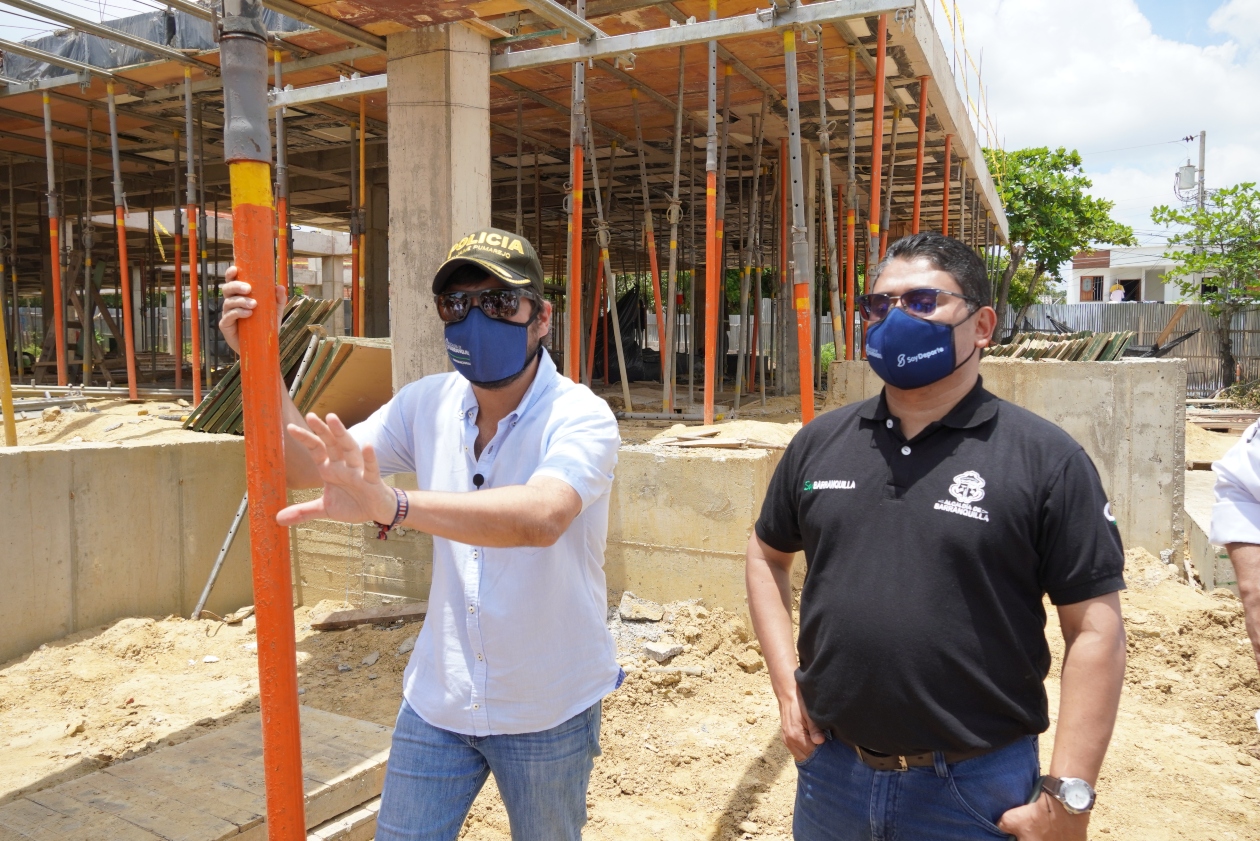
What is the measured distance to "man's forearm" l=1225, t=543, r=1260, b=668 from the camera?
2.42 meters

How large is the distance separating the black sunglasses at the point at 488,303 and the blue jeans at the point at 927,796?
1.34 meters

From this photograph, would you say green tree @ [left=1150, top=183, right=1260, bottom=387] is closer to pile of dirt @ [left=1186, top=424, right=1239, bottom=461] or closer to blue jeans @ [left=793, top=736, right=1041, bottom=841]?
pile of dirt @ [left=1186, top=424, right=1239, bottom=461]

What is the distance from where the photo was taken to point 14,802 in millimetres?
3258

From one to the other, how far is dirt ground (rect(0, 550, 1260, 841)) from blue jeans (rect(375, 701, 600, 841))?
6.85ft

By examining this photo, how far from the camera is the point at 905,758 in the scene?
205 cm

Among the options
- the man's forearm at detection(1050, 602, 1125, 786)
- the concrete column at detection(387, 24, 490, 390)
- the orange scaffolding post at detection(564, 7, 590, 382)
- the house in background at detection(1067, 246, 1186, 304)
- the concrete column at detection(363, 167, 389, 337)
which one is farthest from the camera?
the house in background at detection(1067, 246, 1186, 304)

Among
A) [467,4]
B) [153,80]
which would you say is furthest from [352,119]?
[467,4]

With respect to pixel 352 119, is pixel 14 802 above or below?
below

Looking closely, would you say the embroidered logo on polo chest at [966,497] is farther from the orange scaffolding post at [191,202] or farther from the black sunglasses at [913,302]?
the orange scaffolding post at [191,202]

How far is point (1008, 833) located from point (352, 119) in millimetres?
10745

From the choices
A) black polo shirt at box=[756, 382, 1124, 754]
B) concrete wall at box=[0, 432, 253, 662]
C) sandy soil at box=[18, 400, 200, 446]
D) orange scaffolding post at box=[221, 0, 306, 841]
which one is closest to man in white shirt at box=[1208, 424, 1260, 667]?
black polo shirt at box=[756, 382, 1124, 754]

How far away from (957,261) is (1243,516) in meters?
1.13

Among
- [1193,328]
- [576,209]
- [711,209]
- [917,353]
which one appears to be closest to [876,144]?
[711,209]

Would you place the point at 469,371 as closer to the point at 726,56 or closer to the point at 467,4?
the point at 467,4
